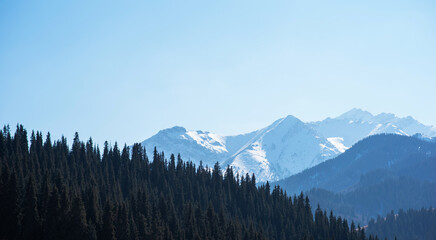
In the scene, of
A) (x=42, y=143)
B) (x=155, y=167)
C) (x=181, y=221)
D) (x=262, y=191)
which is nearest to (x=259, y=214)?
(x=262, y=191)

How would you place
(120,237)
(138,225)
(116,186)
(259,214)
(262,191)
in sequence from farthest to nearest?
(262,191) < (259,214) < (116,186) < (138,225) < (120,237)

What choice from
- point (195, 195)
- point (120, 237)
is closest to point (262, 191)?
point (195, 195)

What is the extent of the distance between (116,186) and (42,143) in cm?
3565

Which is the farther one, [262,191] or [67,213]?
[262,191]

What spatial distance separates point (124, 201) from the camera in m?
128

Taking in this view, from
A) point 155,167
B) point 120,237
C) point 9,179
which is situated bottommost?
point 120,237

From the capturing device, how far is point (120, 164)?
583ft

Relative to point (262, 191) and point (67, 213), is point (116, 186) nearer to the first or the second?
point (67, 213)

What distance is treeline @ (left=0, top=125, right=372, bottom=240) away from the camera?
95.3 metres

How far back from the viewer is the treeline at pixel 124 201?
95.3 meters

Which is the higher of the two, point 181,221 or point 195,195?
point 195,195

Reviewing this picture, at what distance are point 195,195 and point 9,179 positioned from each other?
8548 centimetres

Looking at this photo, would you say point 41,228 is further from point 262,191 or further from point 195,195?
point 262,191

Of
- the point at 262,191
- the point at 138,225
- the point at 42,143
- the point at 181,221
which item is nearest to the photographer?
the point at 138,225
